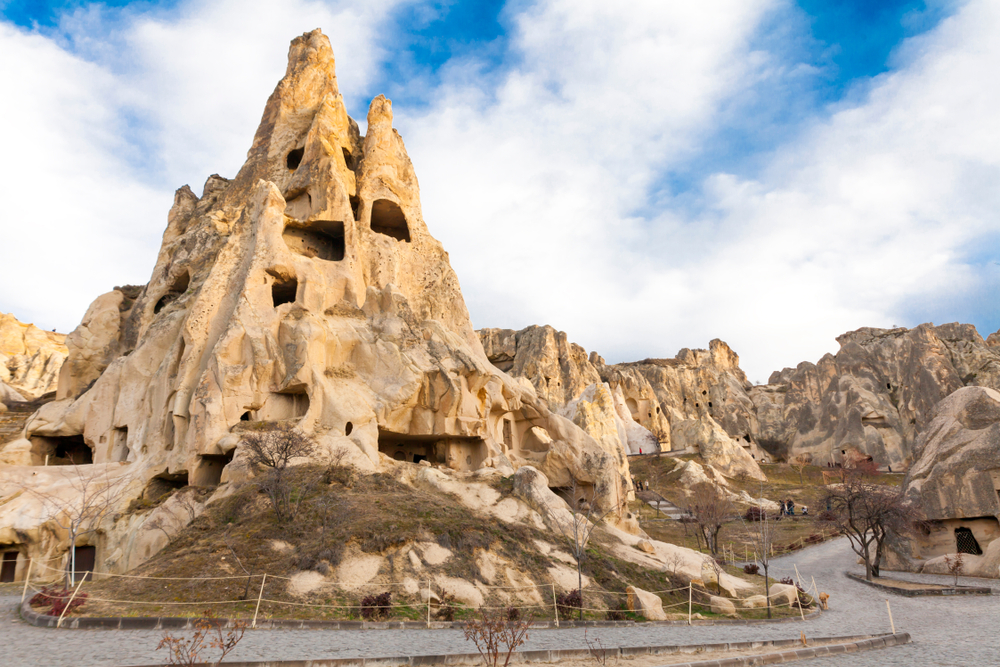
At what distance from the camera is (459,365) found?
30.8 meters

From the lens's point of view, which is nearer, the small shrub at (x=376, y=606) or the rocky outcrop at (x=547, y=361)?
the small shrub at (x=376, y=606)

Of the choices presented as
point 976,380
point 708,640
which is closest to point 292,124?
point 708,640

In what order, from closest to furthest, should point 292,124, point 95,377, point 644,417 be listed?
point 95,377
point 292,124
point 644,417

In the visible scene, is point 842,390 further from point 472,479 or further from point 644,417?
point 472,479

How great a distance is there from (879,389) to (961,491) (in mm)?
46604

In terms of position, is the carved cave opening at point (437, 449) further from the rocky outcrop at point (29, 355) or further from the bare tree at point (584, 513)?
the rocky outcrop at point (29, 355)

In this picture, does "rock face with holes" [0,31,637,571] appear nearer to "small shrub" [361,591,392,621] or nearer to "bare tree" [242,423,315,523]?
"bare tree" [242,423,315,523]

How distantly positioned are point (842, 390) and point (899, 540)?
145ft

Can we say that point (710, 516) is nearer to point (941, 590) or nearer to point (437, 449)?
point (941, 590)

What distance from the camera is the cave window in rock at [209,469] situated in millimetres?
24188

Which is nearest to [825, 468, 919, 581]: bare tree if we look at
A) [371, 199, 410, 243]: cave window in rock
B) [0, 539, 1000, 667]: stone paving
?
[0, 539, 1000, 667]: stone paving

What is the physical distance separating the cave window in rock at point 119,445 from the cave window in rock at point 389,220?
18896 mm

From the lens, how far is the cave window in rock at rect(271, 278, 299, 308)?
30672mm

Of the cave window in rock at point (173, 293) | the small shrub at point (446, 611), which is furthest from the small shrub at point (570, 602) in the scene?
the cave window in rock at point (173, 293)
